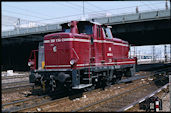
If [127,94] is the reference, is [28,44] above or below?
above

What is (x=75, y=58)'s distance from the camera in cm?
929

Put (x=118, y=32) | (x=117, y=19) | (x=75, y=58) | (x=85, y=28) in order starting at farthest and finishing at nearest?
(x=118, y=32)
(x=117, y=19)
(x=85, y=28)
(x=75, y=58)

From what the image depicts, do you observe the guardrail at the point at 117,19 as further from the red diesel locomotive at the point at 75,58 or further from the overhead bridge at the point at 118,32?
the red diesel locomotive at the point at 75,58

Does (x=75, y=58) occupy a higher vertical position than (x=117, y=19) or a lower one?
lower

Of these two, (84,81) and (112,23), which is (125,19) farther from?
(84,81)

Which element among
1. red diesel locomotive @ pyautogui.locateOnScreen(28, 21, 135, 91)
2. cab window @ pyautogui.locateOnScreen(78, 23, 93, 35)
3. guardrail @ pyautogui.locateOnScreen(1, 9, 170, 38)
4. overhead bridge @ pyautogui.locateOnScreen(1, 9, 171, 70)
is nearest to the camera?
red diesel locomotive @ pyautogui.locateOnScreen(28, 21, 135, 91)

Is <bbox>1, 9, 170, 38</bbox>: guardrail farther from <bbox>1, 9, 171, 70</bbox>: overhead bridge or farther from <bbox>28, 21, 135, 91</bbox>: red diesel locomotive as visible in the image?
<bbox>28, 21, 135, 91</bbox>: red diesel locomotive

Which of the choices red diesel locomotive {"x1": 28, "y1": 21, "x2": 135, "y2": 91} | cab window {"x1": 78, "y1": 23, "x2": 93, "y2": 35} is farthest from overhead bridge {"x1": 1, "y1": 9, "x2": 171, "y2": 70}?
cab window {"x1": 78, "y1": 23, "x2": 93, "y2": 35}

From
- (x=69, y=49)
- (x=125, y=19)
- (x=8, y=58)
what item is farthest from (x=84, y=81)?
(x=8, y=58)

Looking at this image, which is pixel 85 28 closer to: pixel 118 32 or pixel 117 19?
pixel 117 19

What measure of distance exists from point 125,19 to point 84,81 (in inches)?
559

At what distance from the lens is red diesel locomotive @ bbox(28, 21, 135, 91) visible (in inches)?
357

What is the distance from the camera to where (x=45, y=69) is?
31.7ft

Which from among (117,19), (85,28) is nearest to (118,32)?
(117,19)
